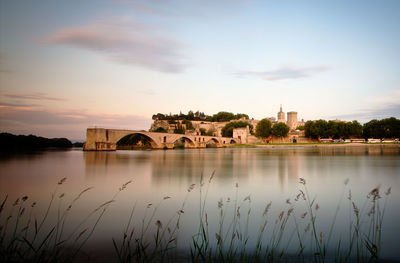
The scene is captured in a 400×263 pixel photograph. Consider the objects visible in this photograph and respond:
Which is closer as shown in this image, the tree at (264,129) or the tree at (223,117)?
the tree at (264,129)

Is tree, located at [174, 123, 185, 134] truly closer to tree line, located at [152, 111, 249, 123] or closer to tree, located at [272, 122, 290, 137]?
tree line, located at [152, 111, 249, 123]

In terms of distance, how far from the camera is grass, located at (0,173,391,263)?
4.34 metres

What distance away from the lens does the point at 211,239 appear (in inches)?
211

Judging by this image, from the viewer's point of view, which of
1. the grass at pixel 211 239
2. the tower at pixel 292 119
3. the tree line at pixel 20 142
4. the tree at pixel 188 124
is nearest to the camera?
the grass at pixel 211 239

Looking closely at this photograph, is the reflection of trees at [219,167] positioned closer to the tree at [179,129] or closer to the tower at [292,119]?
the tree at [179,129]

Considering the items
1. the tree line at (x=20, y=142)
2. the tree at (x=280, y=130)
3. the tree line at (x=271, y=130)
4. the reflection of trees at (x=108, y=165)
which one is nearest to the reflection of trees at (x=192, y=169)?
the reflection of trees at (x=108, y=165)

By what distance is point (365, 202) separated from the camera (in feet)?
28.6

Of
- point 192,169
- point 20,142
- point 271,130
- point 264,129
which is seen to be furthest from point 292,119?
point 192,169

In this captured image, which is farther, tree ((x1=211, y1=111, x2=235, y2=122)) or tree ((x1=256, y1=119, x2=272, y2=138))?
tree ((x1=211, y1=111, x2=235, y2=122))

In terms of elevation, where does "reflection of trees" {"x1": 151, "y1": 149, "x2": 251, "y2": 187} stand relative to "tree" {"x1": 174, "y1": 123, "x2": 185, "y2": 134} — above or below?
below

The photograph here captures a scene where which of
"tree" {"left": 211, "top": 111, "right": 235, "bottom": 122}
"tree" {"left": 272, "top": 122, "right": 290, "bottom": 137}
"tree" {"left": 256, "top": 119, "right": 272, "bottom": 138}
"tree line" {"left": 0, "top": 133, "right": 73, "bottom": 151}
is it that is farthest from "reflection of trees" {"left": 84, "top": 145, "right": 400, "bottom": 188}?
"tree" {"left": 211, "top": 111, "right": 235, "bottom": 122}

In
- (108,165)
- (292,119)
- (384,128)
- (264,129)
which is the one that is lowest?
(108,165)

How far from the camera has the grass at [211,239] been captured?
14.2 feet

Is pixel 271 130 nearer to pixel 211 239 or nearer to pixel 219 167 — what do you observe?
pixel 219 167
